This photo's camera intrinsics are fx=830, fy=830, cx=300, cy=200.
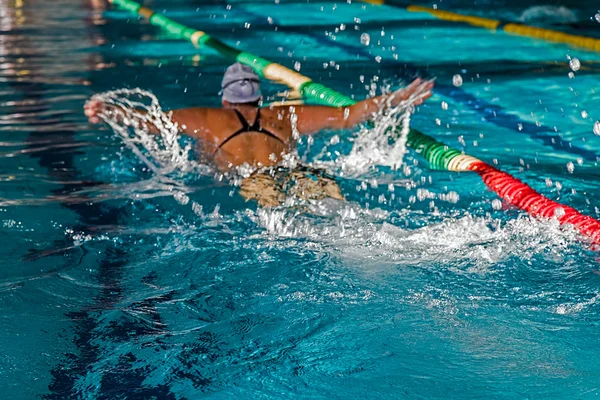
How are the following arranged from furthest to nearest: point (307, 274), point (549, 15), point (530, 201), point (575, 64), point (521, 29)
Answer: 1. point (549, 15)
2. point (521, 29)
3. point (575, 64)
4. point (530, 201)
5. point (307, 274)

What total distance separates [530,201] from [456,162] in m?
0.81

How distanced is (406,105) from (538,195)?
0.84 m

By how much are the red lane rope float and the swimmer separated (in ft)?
1.80

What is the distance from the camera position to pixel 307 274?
312cm

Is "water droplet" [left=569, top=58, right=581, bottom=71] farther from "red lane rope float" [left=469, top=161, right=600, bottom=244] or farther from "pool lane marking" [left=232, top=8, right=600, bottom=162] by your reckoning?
"red lane rope float" [left=469, top=161, right=600, bottom=244]

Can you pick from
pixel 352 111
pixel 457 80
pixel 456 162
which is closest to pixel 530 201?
pixel 456 162

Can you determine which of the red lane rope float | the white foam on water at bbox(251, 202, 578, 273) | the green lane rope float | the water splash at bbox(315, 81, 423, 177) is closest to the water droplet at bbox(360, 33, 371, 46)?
the green lane rope float

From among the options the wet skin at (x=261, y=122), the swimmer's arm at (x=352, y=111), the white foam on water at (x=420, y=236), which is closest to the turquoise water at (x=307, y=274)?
the white foam on water at (x=420, y=236)

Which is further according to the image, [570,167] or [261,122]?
[570,167]

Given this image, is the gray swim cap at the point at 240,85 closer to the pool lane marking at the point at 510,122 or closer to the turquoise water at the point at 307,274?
the turquoise water at the point at 307,274

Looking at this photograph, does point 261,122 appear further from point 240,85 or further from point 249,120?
point 240,85

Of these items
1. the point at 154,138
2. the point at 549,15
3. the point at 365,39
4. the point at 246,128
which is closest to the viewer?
the point at 246,128

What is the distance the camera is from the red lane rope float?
3.40 meters

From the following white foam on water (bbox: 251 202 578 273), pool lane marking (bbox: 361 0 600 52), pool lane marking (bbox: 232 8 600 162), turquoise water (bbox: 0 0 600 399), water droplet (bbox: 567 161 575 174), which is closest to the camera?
turquoise water (bbox: 0 0 600 399)
